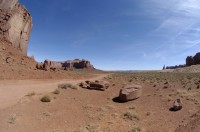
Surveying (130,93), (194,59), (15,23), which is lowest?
(130,93)

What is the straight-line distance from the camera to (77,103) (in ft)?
51.1

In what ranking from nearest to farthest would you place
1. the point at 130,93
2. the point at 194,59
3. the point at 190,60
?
the point at 130,93 < the point at 194,59 < the point at 190,60

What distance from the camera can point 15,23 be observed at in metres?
35.8

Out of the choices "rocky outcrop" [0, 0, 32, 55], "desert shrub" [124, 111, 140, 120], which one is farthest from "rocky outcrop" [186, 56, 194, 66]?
"desert shrub" [124, 111, 140, 120]

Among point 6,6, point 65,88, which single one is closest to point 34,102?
point 65,88

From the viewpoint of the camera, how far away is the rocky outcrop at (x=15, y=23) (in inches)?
1249

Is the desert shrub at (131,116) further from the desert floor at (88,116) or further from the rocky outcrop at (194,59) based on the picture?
the rocky outcrop at (194,59)

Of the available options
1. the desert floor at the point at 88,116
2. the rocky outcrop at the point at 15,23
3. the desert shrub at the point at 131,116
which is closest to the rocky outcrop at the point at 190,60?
the rocky outcrop at the point at 15,23

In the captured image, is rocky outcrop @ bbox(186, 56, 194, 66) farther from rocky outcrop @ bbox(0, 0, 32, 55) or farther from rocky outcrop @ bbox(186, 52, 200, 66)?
rocky outcrop @ bbox(0, 0, 32, 55)

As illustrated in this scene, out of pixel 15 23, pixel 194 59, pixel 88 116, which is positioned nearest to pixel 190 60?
pixel 194 59

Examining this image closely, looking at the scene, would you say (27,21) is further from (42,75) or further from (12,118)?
(12,118)

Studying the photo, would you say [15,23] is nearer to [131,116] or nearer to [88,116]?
[88,116]

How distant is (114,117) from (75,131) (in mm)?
3827

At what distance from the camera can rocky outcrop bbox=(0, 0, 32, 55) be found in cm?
3172
